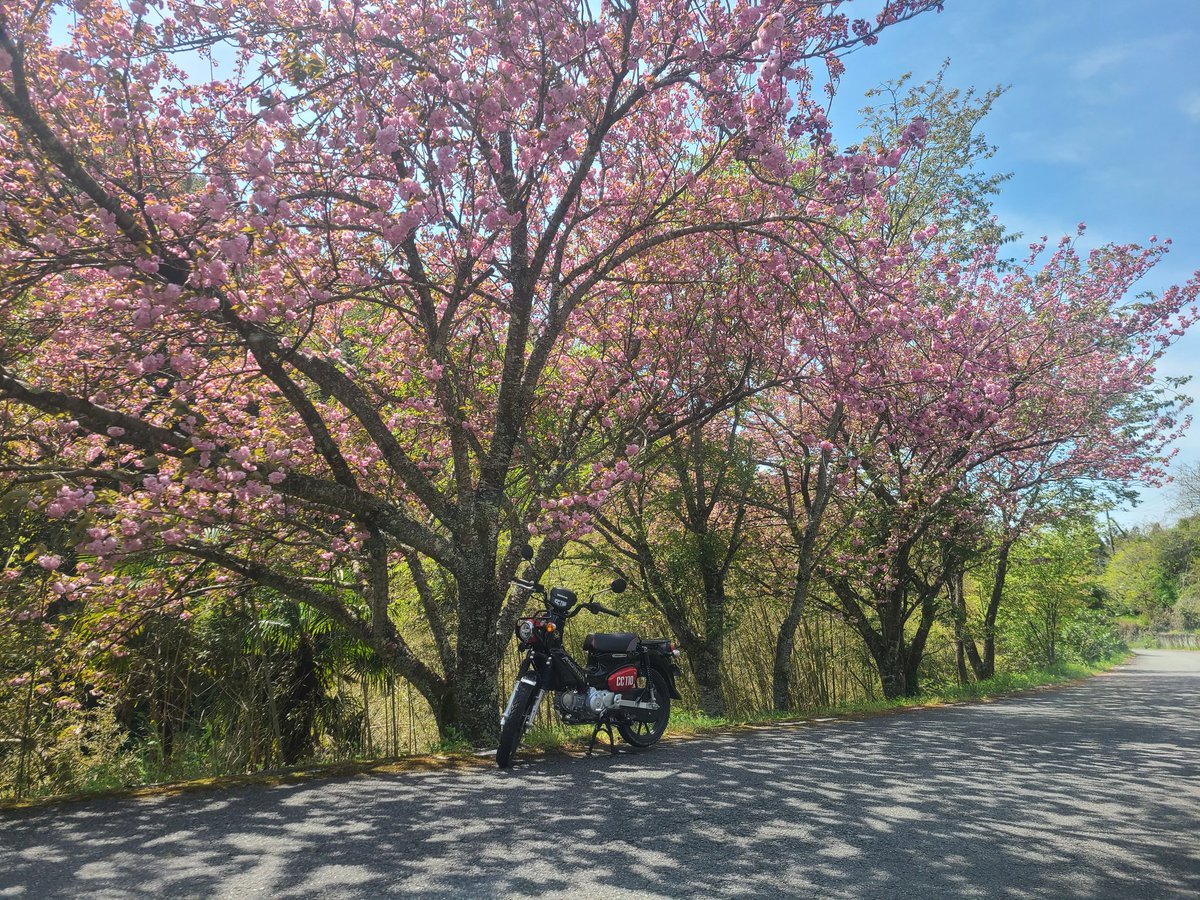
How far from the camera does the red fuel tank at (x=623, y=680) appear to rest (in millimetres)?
5883

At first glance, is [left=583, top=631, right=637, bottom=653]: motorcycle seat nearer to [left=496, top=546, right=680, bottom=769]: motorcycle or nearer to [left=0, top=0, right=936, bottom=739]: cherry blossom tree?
[left=496, top=546, right=680, bottom=769]: motorcycle

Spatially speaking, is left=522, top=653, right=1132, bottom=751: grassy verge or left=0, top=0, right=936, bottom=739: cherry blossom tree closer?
left=0, top=0, right=936, bottom=739: cherry blossom tree

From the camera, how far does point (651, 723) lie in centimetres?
624

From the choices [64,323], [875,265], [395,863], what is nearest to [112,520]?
[64,323]

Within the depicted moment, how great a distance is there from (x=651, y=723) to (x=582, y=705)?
2.54ft

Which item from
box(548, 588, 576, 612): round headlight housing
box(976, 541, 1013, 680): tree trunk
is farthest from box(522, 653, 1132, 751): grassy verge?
box(548, 588, 576, 612): round headlight housing

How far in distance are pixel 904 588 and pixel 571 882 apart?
1196cm

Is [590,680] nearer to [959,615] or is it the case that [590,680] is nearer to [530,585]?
[530,585]

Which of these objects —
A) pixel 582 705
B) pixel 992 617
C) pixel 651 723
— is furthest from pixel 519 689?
pixel 992 617

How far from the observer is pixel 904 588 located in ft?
44.7

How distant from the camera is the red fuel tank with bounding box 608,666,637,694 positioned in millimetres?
5883

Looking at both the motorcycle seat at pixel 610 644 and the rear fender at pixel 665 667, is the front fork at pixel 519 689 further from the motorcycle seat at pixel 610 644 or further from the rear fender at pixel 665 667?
the rear fender at pixel 665 667

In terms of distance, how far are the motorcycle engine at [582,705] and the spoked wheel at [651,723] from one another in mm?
331

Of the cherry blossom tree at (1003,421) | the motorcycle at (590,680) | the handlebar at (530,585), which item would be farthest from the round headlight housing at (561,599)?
the cherry blossom tree at (1003,421)
